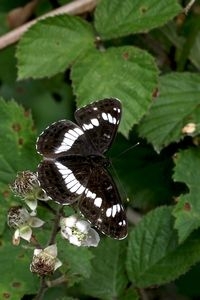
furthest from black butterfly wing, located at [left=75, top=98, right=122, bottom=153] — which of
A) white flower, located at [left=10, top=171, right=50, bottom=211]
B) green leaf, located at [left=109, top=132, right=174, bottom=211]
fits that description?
green leaf, located at [left=109, top=132, right=174, bottom=211]

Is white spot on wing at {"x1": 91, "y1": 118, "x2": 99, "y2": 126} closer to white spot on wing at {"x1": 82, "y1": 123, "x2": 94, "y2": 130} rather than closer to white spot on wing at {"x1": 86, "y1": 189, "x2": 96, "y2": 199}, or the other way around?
white spot on wing at {"x1": 82, "y1": 123, "x2": 94, "y2": 130}

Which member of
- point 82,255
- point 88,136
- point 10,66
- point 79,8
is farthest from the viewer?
point 10,66

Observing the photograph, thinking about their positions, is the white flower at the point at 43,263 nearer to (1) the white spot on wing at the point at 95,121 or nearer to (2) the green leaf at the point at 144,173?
(1) the white spot on wing at the point at 95,121

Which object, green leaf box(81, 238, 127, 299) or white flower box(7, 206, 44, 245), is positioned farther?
green leaf box(81, 238, 127, 299)

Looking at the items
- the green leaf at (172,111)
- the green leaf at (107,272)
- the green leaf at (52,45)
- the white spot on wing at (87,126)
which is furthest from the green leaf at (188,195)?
the green leaf at (52,45)

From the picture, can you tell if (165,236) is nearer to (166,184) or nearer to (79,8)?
(166,184)

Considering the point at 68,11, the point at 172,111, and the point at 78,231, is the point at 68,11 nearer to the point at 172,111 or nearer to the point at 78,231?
the point at 172,111

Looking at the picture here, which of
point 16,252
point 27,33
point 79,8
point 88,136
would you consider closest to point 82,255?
point 16,252
